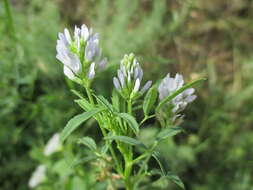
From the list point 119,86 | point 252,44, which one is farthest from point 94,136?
point 252,44

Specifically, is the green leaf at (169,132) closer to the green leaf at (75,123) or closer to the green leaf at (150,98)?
the green leaf at (150,98)

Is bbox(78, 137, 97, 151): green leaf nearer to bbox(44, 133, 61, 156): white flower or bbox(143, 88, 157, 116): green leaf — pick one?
bbox(143, 88, 157, 116): green leaf

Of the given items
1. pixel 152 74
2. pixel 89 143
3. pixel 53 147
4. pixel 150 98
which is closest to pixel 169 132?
pixel 150 98

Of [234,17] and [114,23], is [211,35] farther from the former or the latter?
[114,23]

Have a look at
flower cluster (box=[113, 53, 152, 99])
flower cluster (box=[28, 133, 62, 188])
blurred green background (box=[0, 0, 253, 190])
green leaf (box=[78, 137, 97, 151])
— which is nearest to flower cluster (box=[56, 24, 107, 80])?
flower cluster (box=[113, 53, 152, 99])

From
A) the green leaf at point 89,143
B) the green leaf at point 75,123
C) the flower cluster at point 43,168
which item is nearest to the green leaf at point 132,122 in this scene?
the green leaf at point 75,123

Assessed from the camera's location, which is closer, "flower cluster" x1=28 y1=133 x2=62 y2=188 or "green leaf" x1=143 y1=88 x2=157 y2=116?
"green leaf" x1=143 y1=88 x2=157 y2=116

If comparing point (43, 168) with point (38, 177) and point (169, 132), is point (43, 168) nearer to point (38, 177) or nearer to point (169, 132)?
point (38, 177)
